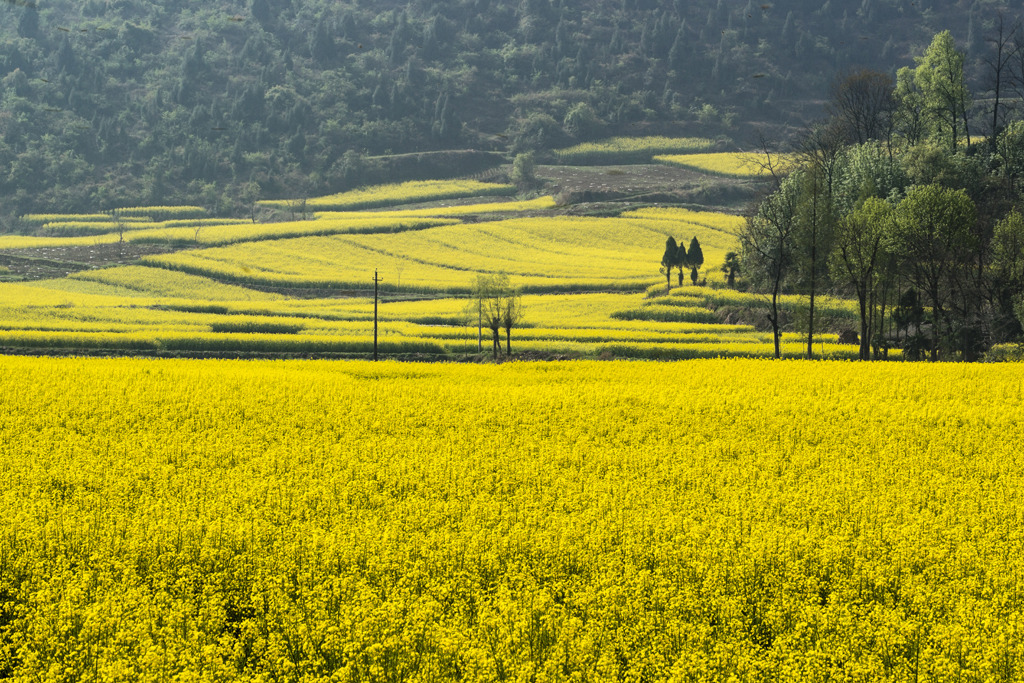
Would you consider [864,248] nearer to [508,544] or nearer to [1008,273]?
[1008,273]

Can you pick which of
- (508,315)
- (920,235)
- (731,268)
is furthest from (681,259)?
(920,235)

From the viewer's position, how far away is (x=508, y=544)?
15094mm

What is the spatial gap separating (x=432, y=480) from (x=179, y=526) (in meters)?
5.29

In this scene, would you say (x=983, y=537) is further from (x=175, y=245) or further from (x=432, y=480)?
(x=175, y=245)

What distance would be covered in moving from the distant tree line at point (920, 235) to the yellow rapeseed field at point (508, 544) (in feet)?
105

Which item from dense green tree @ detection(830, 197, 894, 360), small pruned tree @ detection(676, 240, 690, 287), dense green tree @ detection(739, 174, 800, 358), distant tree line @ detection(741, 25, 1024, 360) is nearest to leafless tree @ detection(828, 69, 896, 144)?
distant tree line @ detection(741, 25, 1024, 360)

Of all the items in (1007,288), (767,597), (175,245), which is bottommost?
(767,597)

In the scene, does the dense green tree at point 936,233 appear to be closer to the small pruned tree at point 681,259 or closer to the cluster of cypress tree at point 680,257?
the cluster of cypress tree at point 680,257

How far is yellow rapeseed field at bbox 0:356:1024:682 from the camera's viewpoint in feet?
38.9

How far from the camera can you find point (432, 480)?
19359 mm

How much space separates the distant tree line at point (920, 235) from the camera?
2234 inches

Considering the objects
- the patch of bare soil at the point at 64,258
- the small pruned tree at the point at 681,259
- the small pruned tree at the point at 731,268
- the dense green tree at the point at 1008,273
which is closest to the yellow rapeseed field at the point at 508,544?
the dense green tree at the point at 1008,273

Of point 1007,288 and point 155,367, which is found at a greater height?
point 1007,288

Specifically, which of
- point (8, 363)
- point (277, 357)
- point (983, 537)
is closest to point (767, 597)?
point (983, 537)
